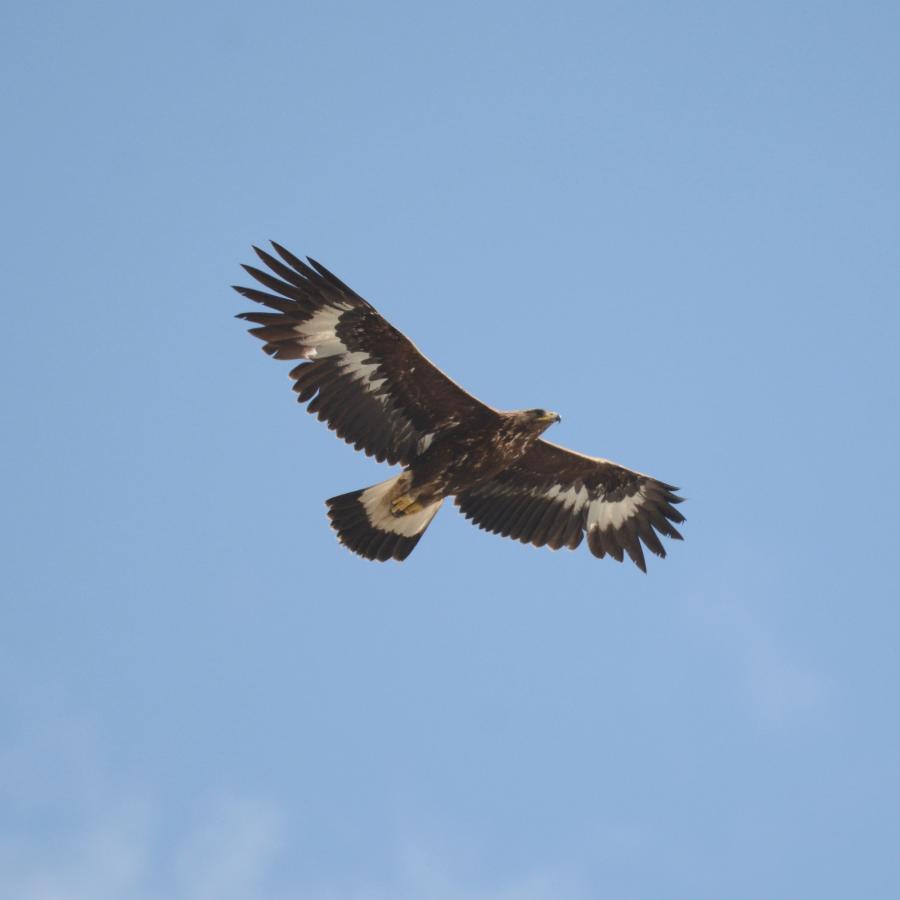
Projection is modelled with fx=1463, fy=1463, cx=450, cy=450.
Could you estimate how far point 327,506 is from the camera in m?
14.0

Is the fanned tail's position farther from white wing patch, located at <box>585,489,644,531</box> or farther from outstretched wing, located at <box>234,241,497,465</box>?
white wing patch, located at <box>585,489,644,531</box>

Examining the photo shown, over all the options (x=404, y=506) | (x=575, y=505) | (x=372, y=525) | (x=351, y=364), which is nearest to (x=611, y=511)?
(x=575, y=505)

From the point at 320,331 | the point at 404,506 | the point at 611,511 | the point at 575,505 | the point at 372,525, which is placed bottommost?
the point at 372,525

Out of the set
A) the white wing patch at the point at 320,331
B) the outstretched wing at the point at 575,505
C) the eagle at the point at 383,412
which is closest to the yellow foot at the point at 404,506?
the eagle at the point at 383,412

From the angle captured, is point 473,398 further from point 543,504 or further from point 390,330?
point 543,504

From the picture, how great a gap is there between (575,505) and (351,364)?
3.08 meters

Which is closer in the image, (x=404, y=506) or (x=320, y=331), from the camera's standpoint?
(x=320, y=331)

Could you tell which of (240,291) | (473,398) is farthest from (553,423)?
(240,291)

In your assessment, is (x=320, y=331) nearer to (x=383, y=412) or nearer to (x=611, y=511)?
(x=383, y=412)

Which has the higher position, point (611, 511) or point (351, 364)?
point (611, 511)

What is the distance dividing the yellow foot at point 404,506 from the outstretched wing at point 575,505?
1012 mm

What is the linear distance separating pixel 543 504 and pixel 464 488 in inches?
49.8

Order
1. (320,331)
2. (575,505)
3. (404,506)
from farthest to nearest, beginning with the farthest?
(575,505) < (404,506) < (320,331)

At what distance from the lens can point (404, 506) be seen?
45.6 ft
